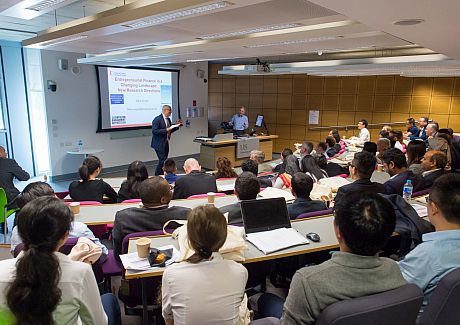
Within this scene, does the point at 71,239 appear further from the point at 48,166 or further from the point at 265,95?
the point at 265,95

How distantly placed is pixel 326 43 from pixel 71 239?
3.73m

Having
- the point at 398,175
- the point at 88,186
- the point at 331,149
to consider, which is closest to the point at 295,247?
the point at 398,175

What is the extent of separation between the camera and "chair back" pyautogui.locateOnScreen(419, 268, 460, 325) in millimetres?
1417

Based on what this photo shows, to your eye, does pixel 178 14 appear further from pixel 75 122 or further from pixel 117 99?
pixel 117 99

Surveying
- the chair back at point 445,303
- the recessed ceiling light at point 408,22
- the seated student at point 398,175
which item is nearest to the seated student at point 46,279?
the chair back at point 445,303

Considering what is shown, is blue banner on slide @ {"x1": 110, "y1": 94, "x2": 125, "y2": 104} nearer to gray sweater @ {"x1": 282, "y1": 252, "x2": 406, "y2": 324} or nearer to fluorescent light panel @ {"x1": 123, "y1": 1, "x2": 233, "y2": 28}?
fluorescent light panel @ {"x1": 123, "y1": 1, "x2": 233, "y2": 28}

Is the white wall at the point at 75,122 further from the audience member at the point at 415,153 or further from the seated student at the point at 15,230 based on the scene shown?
the audience member at the point at 415,153

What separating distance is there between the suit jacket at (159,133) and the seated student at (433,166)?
5.36 m

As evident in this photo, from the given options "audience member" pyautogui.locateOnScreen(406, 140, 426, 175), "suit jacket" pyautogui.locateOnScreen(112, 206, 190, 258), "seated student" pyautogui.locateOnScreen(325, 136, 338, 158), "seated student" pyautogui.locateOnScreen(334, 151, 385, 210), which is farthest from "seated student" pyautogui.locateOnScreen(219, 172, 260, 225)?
"seated student" pyautogui.locateOnScreen(325, 136, 338, 158)

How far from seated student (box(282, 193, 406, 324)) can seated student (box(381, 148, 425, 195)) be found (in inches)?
88.8

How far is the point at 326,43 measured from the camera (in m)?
4.26

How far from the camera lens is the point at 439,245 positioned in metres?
1.66

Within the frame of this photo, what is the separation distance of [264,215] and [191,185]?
153cm

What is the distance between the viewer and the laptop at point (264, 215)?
2.52m
